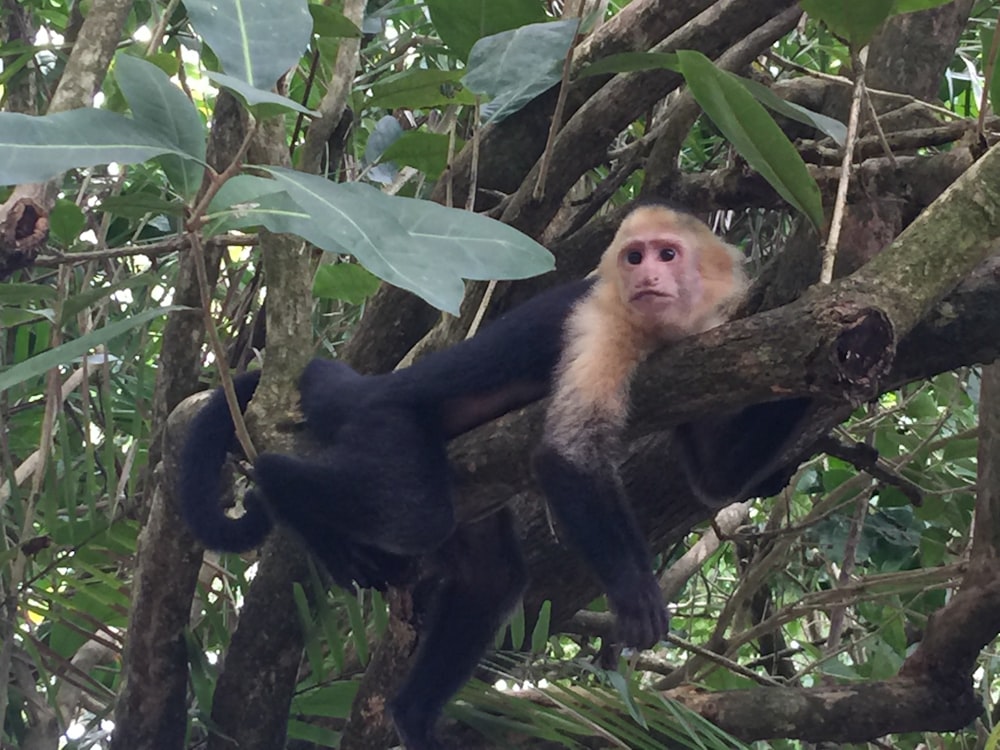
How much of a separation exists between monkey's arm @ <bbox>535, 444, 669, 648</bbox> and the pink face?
34 cm

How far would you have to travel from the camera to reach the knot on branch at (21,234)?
163 centimetres

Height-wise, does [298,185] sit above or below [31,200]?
above

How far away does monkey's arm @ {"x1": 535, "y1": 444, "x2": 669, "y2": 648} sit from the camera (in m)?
1.89

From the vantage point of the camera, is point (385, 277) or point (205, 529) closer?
point (385, 277)

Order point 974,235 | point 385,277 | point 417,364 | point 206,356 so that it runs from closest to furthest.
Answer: point 385,277
point 974,235
point 417,364
point 206,356

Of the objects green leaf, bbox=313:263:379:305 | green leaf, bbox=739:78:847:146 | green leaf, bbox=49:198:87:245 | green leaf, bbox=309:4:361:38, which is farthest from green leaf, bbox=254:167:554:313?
green leaf, bbox=49:198:87:245

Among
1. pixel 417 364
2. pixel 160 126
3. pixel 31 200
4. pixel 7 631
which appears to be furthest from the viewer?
pixel 417 364

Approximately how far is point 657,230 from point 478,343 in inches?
17.8

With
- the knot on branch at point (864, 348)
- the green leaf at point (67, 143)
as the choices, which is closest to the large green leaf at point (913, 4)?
the knot on branch at point (864, 348)

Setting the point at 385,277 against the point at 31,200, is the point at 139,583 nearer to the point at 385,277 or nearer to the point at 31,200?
the point at 31,200

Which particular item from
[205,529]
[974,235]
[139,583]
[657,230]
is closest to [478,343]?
[657,230]

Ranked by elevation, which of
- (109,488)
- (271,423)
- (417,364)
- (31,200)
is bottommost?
(109,488)

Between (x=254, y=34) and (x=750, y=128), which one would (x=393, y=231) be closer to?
(x=254, y=34)

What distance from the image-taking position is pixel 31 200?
1.65 m
